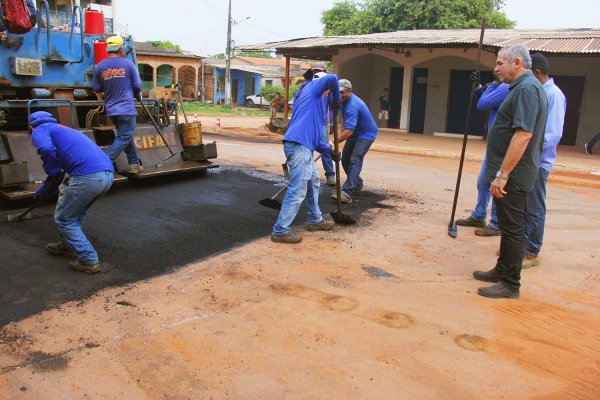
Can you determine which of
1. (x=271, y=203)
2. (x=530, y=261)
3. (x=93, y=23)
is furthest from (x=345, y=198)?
(x=93, y=23)

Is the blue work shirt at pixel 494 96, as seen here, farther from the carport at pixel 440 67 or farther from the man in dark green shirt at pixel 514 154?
the carport at pixel 440 67

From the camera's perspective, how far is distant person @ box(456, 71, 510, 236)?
5.21 metres

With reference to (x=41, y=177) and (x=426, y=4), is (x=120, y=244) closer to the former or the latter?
(x=41, y=177)

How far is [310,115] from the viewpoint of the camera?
5.20m

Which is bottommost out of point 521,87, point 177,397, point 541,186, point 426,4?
point 177,397

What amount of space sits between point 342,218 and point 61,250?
2.74 metres

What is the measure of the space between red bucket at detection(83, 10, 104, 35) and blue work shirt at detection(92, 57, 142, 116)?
42.0 inches

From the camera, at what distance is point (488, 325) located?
11.7 ft

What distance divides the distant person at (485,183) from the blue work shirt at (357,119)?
138 cm

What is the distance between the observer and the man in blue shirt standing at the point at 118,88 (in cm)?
648

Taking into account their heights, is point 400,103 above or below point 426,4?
below

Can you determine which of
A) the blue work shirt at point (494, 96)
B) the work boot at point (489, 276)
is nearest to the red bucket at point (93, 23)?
the blue work shirt at point (494, 96)

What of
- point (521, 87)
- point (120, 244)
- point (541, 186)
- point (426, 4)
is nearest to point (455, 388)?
point (521, 87)

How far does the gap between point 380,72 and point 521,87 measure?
16168 millimetres
